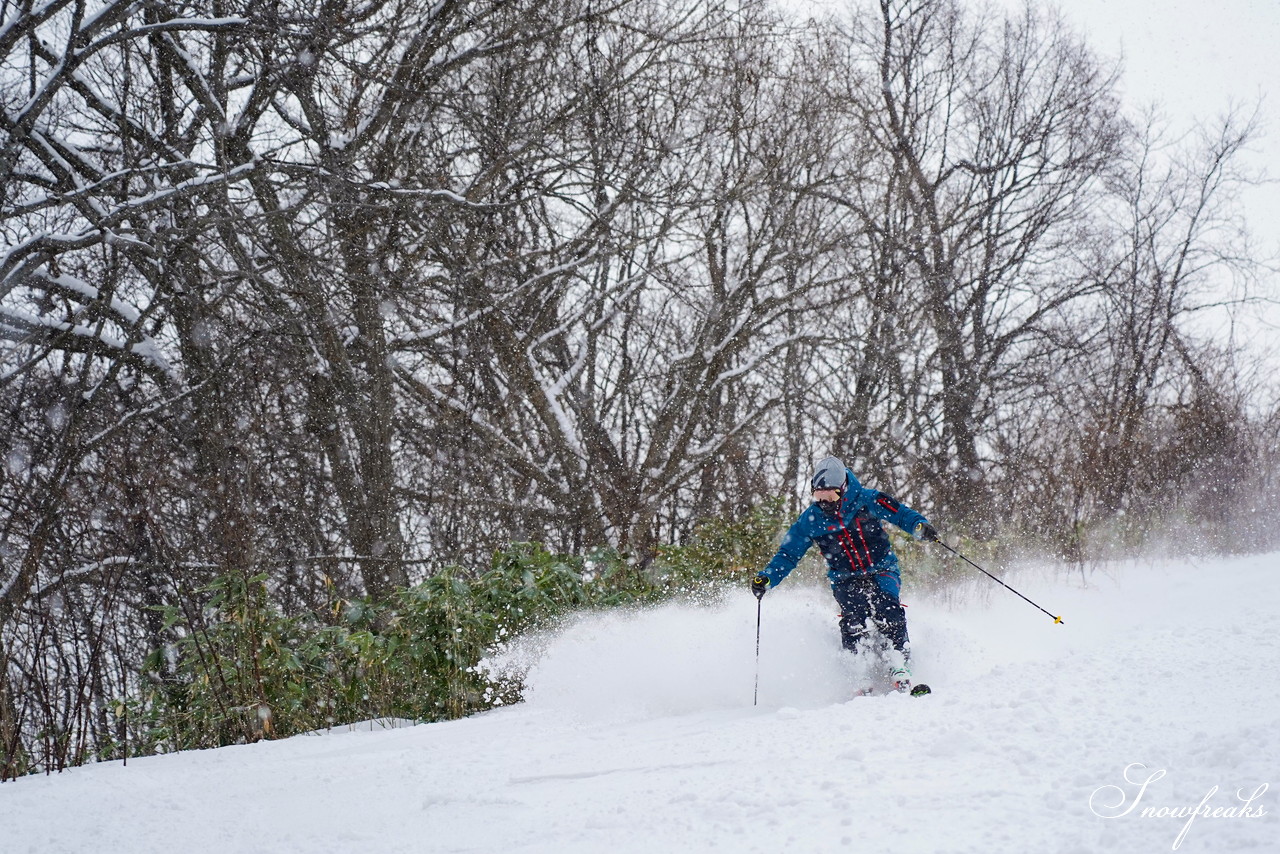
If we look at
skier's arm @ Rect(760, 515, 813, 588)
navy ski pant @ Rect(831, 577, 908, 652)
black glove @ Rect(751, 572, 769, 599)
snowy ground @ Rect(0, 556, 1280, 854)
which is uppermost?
skier's arm @ Rect(760, 515, 813, 588)

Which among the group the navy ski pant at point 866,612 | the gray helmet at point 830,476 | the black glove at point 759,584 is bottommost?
the navy ski pant at point 866,612

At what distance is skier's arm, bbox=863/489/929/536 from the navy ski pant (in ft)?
1.42

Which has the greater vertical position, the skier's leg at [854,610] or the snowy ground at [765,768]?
the skier's leg at [854,610]

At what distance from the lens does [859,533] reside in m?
6.13

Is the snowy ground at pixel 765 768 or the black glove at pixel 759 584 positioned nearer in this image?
the snowy ground at pixel 765 768

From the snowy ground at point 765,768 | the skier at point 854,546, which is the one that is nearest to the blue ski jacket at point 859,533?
the skier at point 854,546

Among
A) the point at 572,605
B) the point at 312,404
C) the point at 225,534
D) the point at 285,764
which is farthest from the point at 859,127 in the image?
the point at 285,764

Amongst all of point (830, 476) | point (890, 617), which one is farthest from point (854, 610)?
point (830, 476)

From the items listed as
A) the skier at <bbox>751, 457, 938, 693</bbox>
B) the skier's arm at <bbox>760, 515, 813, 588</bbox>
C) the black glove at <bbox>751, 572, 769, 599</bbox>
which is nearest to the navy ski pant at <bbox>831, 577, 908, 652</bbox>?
the skier at <bbox>751, 457, 938, 693</bbox>

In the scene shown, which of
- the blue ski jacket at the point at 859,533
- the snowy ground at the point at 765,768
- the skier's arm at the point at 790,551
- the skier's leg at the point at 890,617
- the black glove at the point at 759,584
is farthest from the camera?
the skier's arm at the point at 790,551

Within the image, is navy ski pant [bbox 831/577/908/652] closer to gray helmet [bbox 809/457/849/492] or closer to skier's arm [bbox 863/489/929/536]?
skier's arm [bbox 863/489/929/536]

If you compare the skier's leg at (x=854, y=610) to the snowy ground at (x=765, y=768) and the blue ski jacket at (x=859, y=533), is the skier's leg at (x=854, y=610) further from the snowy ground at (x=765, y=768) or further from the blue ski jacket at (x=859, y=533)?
the snowy ground at (x=765, y=768)

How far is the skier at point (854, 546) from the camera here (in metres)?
6.03

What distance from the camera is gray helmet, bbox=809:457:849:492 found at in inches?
240
